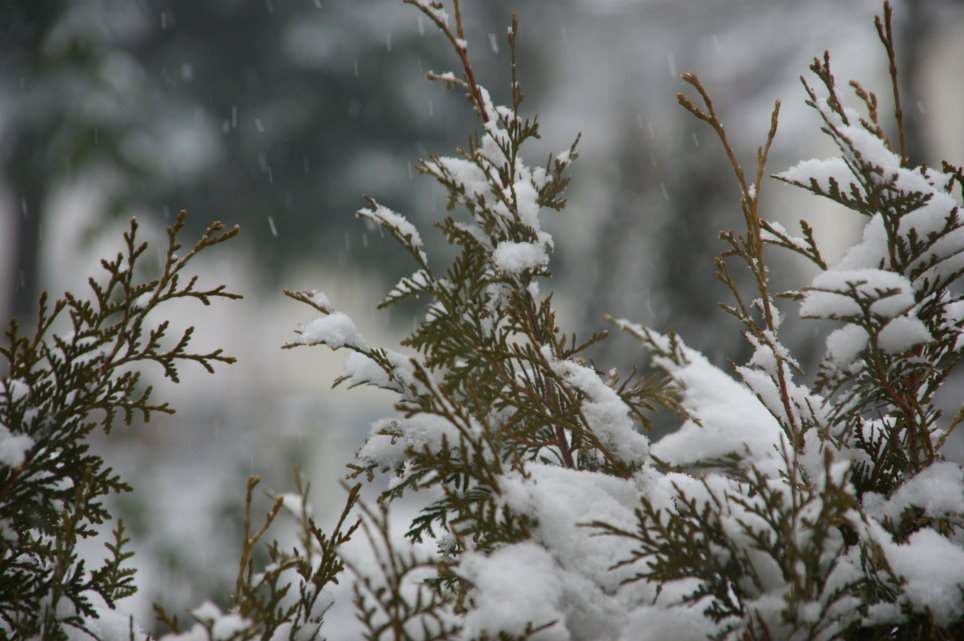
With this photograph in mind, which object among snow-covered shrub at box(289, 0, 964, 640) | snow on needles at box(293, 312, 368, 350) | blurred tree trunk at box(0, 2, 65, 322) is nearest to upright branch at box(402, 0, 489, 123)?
snow-covered shrub at box(289, 0, 964, 640)

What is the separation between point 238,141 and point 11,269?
3741mm

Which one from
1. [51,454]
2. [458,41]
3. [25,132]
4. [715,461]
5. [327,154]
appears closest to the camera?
[715,461]

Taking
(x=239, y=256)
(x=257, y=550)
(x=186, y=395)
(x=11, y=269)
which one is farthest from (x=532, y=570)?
(x=186, y=395)

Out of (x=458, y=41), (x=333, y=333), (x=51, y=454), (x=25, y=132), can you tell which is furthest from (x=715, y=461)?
(x=25, y=132)

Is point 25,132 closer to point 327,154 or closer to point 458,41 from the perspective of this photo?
point 327,154

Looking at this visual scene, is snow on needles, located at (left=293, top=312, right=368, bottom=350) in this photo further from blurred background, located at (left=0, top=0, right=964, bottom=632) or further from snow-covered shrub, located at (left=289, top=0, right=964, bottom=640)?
blurred background, located at (left=0, top=0, right=964, bottom=632)

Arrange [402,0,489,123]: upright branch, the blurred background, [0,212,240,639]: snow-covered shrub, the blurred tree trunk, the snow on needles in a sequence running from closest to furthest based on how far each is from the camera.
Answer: [0,212,240,639]: snow-covered shrub, the snow on needles, [402,0,489,123]: upright branch, the blurred background, the blurred tree trunk

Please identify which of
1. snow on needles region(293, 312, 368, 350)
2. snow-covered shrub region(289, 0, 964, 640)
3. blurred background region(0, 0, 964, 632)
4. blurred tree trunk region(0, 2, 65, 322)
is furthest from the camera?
blurred tree trunk region(0, 2, 65, 322)

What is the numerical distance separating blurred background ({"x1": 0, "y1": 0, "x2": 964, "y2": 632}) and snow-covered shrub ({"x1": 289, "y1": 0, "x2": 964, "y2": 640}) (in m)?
5.07

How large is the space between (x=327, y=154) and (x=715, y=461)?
1054 centimetres

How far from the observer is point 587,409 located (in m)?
1.16

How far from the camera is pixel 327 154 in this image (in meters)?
10.6

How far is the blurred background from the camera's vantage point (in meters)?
6.41

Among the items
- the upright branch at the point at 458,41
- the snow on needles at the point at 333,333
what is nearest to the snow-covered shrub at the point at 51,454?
the snow on needles at the point at 333,333
